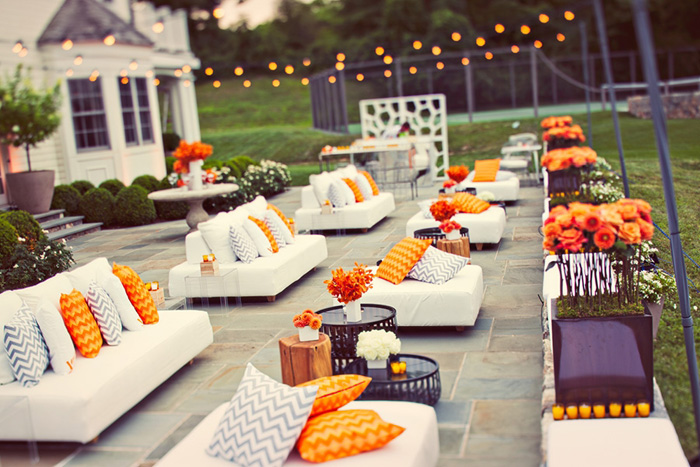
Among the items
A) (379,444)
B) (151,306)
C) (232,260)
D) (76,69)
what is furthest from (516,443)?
(76,69)

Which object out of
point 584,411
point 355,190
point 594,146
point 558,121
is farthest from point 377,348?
point 594,146

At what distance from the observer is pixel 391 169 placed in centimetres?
1730

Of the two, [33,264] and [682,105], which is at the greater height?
[682,105]

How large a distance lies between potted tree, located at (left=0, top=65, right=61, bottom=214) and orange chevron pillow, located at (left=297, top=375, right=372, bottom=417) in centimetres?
1241

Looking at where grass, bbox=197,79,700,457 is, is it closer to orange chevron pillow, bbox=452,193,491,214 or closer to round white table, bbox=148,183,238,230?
orange chevron pillow, bbox=452,193,491,214

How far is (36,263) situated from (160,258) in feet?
7.77

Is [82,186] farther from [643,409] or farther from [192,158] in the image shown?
[643,409]

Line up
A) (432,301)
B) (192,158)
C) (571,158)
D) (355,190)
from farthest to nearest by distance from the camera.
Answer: (355,190) → (192,158) → (571,158) → (432,301)

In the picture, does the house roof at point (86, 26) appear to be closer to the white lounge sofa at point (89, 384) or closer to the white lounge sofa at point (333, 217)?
the white lounge sofa at point (333, 217)

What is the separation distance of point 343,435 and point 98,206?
1289 centimetres

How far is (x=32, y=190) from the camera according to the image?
15.4 metres

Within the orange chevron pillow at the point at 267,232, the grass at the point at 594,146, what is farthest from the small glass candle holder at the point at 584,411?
the orange chevron pillow at the point at 267,232

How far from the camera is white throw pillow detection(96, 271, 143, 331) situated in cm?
648

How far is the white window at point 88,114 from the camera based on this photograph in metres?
18.6
